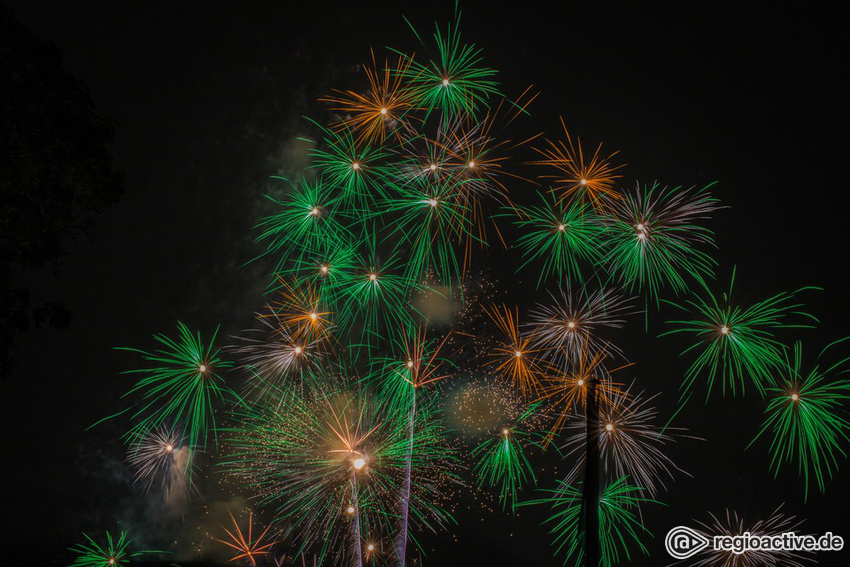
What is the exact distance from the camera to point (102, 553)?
102 ft

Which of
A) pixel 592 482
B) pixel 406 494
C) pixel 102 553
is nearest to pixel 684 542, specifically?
pixel 406 494

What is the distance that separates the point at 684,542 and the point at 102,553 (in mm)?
27858

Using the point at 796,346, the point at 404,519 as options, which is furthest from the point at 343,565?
the point at 796,346

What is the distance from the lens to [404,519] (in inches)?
631

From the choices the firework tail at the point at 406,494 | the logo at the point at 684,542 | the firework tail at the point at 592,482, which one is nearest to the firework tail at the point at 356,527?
the firework tail at the point at 406,494

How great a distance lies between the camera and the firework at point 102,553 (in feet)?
88.4

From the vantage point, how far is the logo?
660 inches

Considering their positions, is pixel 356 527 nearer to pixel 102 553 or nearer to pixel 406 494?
pixel 406 494

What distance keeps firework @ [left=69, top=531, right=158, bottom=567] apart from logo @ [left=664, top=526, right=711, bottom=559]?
19.1 meters

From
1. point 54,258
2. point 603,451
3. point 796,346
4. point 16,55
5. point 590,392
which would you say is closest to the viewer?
point 590,392

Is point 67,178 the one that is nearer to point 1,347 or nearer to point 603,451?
point 1,347

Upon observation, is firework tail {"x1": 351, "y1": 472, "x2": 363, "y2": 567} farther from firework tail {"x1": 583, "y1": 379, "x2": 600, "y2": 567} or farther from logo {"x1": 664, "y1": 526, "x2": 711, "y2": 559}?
logo {"x1": 664, "y1": 526, "x2": 711, "y2": 559}

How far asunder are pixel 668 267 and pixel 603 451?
4816 mm

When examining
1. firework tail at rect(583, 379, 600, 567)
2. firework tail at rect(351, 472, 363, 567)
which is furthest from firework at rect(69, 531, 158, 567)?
firework tail at rect(583, 379, 600, 567)
